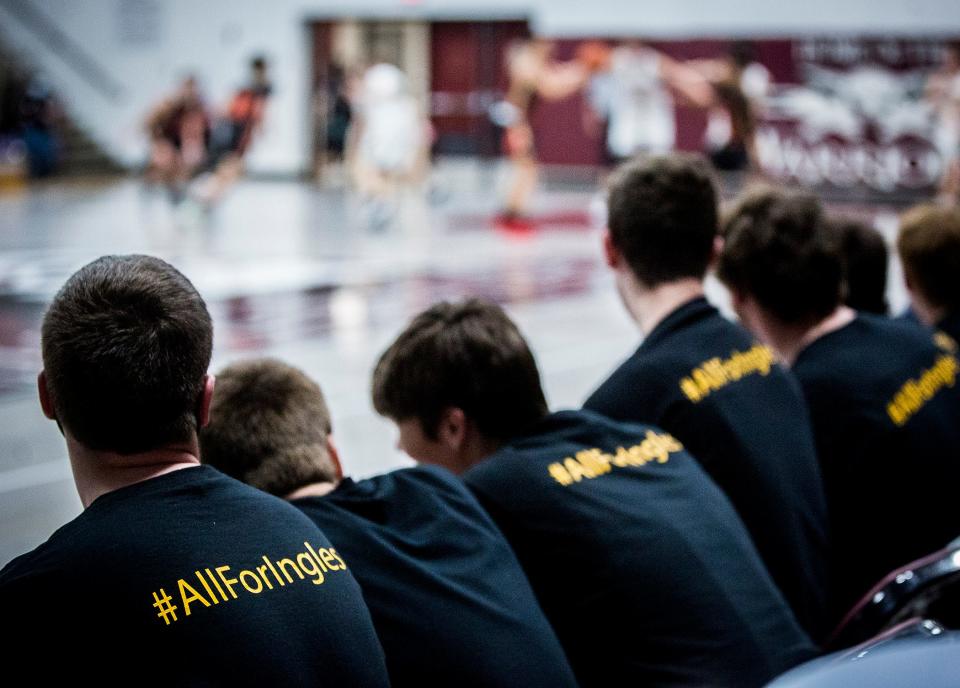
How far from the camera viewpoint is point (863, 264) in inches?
153

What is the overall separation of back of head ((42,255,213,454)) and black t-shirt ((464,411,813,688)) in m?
0.73

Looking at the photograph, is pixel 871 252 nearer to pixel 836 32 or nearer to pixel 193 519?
pixel 193 519

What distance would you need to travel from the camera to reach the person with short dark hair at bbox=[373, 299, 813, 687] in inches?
86.8

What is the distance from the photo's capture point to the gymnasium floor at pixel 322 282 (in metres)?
6.25

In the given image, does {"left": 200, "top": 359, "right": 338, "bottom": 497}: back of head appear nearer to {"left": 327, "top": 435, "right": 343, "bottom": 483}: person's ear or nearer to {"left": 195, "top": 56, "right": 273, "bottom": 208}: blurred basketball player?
{"left": 327, "top": 435, "right": 343, "bottom": 483}: person's ear

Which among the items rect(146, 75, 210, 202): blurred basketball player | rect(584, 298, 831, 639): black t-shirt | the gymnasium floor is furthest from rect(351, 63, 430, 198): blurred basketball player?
rect(584, 298, 831, 639): black t-shirt

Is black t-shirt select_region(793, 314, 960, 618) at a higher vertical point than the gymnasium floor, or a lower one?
higher

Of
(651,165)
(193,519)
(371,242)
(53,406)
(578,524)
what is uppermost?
(651,165)

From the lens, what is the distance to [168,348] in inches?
65.0

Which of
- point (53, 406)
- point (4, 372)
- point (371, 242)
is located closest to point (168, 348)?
point (53, 406)

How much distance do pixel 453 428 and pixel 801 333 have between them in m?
1.28

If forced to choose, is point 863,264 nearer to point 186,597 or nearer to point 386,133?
point 186,597

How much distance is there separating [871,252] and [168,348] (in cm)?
277

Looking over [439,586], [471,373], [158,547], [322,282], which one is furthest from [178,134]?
[158,547]
